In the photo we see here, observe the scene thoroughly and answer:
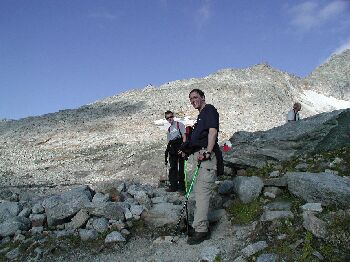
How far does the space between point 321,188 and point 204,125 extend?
279 cm

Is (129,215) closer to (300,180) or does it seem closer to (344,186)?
(300,180)

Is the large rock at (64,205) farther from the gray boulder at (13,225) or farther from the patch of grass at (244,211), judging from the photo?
the patch of grass at (244,211)

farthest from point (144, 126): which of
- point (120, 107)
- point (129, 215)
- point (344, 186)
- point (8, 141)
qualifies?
point (344, 186)

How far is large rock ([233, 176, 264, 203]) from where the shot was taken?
981cm

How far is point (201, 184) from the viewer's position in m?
8.48

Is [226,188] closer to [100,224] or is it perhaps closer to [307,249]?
[100,224]

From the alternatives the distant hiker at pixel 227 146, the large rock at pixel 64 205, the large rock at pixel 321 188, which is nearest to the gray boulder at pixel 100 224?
the large rock at pixel 64 205

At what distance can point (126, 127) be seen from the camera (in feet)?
111

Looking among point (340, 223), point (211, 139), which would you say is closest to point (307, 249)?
point (340, 223)

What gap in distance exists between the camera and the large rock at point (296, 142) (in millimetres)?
12008

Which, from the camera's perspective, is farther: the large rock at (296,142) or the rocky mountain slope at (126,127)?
the rocky mountain slope at (126,127)

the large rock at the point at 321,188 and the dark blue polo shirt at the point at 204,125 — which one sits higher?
the dark blue polo shirt at the point at 204,125

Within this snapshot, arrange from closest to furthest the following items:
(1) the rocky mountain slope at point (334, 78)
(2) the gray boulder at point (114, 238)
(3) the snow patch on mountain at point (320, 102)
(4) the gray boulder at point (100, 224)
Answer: (2) the gray boulder at point (114, 238) < (4) the gray boulder at point (100, 224) < (3) the snow patch on mountain at point (320, 102) < (1) the rocky mountain slope at point (334, 78)

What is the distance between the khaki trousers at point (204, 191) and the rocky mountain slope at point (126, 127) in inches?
392
